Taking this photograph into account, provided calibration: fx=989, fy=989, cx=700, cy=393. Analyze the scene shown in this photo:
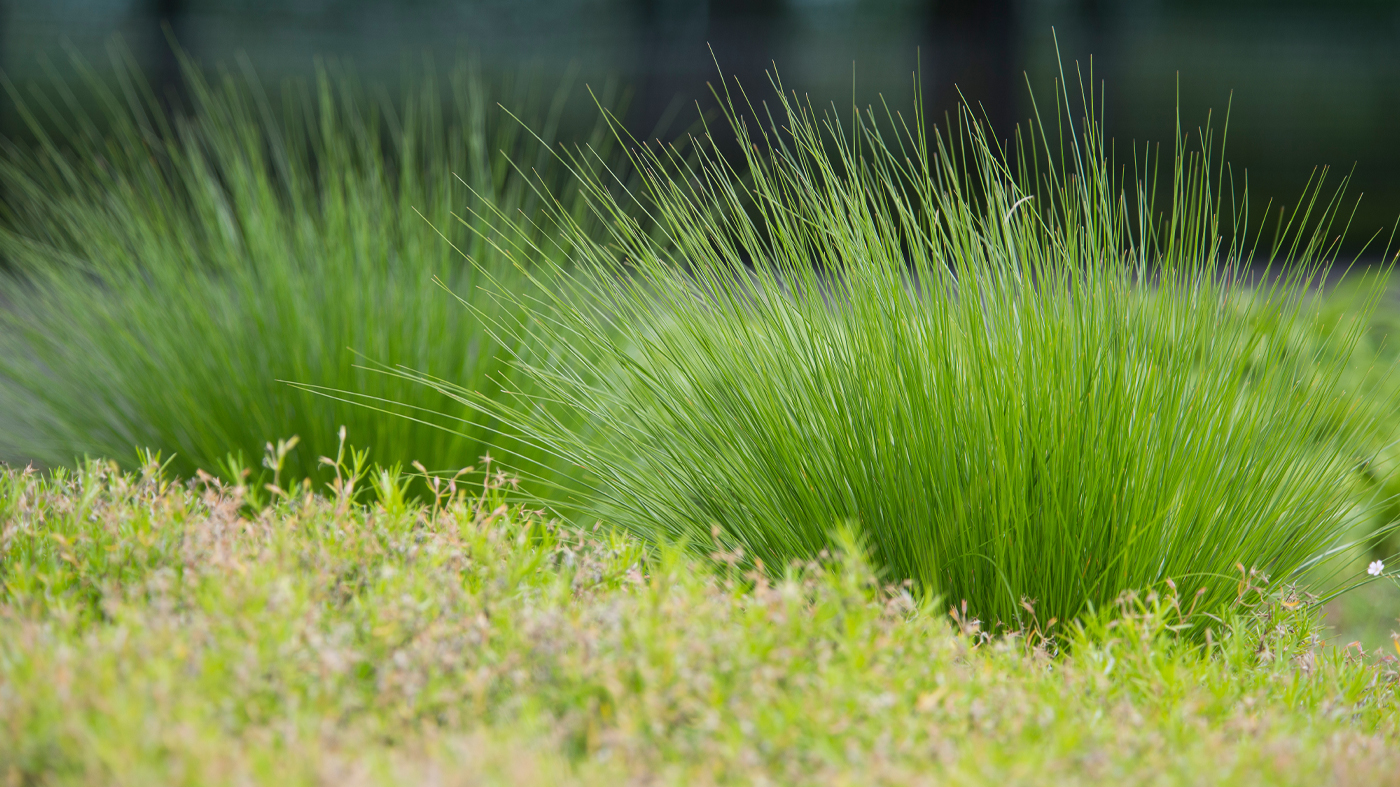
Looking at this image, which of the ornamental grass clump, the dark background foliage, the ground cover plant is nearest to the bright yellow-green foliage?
the ornamental grass clump

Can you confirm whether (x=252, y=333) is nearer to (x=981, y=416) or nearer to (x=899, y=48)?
(x=981, y=416)

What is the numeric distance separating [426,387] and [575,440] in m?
0.75

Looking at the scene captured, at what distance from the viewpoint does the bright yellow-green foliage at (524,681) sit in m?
0.90

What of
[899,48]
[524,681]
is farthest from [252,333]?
[899,48]

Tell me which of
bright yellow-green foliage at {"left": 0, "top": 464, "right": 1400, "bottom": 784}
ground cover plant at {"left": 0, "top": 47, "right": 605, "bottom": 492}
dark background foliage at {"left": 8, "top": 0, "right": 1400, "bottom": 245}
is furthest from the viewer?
dark background foliage at {"left": 8, "top": 0, "right": 1400, "bottom": 245}

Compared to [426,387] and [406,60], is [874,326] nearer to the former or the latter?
[426,387]

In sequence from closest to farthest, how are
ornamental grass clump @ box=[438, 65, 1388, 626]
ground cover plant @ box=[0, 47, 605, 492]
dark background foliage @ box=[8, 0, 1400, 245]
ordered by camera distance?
Answer: ornamental grass clump @ box=[438, 65, 1388, 626] → ground cover plant @ box=[0, 47, 605, 492] → dark background foliage @ box=[8, 0, 1400, 245]

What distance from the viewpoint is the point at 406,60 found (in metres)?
5.44

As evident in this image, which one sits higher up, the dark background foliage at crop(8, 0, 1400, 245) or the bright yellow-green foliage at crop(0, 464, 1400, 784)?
the dark background foliage at crop(8, 0, 1400, 245)

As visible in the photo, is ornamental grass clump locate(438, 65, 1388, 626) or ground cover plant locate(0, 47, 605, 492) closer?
ornamental grass clump locate(438, 65, 1388, 626)

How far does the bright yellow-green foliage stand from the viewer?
90 cm

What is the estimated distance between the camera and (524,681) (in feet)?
3.39

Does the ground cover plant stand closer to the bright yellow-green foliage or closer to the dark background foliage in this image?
the bright yellow-green foliage

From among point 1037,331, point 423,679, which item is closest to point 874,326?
point 1037,331
